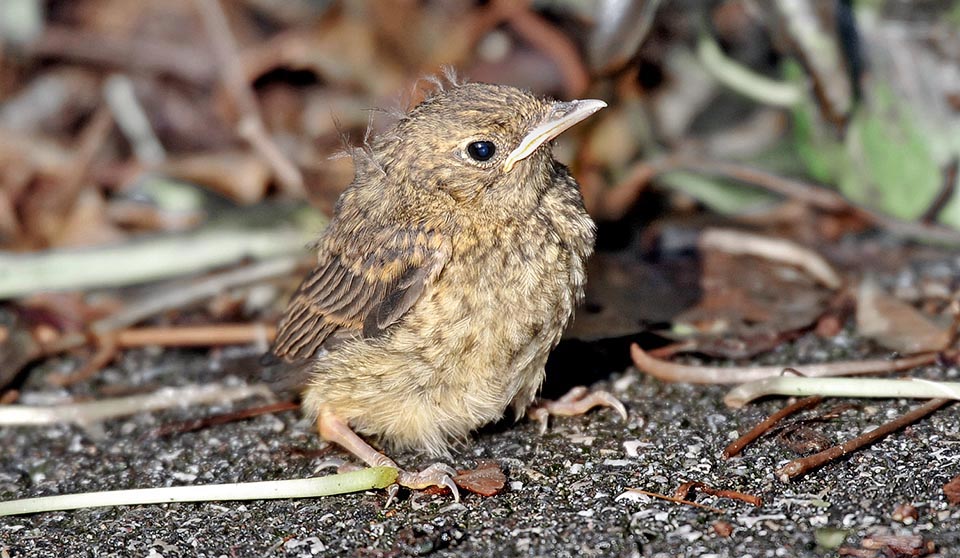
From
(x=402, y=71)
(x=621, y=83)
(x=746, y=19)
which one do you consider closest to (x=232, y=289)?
(x=402, y=71)

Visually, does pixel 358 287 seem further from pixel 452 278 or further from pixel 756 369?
pixel 756 369

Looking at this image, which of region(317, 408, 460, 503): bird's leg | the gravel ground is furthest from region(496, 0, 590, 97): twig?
region(317, 408, 460, 503): bird's leg

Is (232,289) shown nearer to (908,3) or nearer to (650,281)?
(650,281)

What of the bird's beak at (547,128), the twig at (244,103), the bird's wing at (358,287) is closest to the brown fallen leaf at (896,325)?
the bird's beak at (547,128)

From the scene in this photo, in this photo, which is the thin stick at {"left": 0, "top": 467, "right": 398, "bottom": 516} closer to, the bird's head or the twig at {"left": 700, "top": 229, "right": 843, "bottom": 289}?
the bird's head

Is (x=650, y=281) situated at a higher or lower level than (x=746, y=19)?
lower

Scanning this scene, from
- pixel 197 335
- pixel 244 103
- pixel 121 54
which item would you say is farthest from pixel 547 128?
pixel 121 54

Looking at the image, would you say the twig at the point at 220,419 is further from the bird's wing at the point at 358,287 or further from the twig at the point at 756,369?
the twig at the point at 756,369
